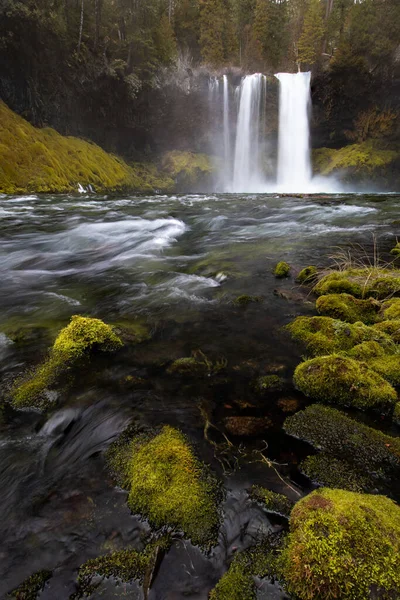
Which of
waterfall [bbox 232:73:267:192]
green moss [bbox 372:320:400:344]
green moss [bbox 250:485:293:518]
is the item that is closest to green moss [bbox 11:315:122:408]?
green moss [bbox 250:485:293:518]

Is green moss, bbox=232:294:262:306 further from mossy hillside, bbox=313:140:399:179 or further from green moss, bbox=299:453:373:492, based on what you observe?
mossy hillside, bbox=313:140:399:179

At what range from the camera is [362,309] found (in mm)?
4336

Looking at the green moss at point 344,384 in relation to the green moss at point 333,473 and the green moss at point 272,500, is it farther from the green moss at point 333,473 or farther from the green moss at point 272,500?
the green moss at point 272,500

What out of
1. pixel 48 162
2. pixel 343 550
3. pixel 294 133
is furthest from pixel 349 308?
pixel 294 133

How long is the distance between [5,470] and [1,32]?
33842 mm

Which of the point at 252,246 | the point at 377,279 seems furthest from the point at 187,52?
the point at 377,279

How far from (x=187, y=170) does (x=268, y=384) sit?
4099cm

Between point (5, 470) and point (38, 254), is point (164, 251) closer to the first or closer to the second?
point (38, 254)

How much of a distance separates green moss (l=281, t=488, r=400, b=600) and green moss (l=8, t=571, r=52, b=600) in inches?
46.0

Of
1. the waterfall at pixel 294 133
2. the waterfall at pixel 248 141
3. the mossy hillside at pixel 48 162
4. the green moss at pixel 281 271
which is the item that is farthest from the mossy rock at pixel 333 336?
the waterfall at pixel 248 141

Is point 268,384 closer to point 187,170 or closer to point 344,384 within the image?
point 344,384

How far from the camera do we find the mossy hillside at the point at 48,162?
20.3 meters

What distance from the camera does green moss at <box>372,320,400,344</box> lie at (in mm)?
3519

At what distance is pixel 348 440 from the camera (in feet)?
7.58
